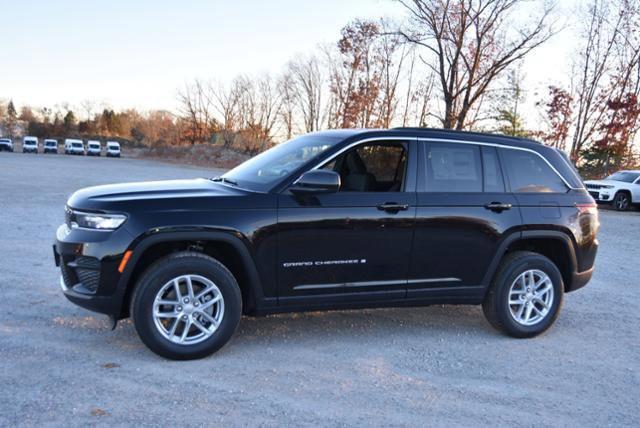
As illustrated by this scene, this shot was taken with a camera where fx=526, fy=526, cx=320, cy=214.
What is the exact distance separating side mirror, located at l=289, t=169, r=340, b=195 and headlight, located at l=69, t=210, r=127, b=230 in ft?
4.43

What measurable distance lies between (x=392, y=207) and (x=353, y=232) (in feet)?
1.36

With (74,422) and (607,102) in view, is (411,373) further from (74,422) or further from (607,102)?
(607,102)

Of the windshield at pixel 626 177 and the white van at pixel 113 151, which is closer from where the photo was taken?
the windshield at pixel 626 177

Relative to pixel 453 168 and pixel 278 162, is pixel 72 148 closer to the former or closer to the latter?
pixel 278 162

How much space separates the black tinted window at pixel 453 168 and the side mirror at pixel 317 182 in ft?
3.31

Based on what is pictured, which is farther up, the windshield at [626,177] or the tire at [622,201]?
the windshield at [626,177]

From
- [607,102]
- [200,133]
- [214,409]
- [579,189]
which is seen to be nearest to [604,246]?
[579,189]

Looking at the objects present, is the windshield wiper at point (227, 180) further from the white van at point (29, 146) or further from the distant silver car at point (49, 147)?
the distant silver car at point (49, 147)

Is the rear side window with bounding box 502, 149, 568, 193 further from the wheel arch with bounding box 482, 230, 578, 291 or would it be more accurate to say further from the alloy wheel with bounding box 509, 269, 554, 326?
the alloy wheel with bounding box 509, 269, 554, 326

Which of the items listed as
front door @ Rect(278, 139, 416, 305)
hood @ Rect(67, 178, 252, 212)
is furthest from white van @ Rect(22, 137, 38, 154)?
front door @ Rect(278, 139, 416, 305)

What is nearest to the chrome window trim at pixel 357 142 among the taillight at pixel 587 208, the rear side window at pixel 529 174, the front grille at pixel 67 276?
the rear side window at pixel 529 174

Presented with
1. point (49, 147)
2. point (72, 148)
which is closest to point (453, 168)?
point (72, 148)

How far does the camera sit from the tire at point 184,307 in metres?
3.94

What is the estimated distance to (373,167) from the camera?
4793 mm
